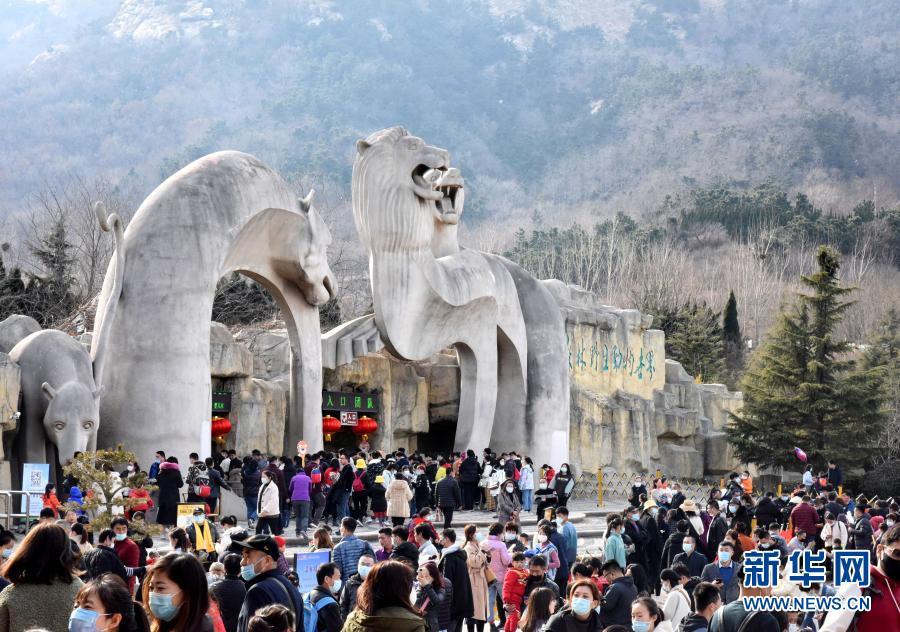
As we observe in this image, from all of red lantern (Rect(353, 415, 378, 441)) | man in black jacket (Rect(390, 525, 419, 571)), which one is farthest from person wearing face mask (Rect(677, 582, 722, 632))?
red lantern (Rect(353, 415, 378, 441))

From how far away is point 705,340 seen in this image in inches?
1849

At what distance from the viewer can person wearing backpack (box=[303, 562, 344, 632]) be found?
9.04 m

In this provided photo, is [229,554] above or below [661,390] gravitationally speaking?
below

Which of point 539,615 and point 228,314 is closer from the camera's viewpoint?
point 539,615

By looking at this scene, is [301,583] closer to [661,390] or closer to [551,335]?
[551,335]

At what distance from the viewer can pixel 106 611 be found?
18.9 ft

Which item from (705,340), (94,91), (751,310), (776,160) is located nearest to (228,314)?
(705,340)

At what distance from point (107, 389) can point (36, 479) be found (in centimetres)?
320

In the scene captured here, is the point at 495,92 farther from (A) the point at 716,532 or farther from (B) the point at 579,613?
(B) the point at 579,613

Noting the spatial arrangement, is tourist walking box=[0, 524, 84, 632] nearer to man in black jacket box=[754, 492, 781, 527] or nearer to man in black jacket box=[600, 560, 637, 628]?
man in black jacket box=[600, 560, 637, 628]

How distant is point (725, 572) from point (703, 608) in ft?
12.6

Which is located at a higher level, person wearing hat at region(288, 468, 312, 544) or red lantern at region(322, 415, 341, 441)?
red lantern at region(322, 415, 341, 441)

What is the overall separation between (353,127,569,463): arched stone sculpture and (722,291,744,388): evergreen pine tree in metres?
24.0

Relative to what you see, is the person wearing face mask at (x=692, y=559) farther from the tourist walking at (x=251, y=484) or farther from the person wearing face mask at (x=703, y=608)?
the tourist walking at (x=251, y=484)
